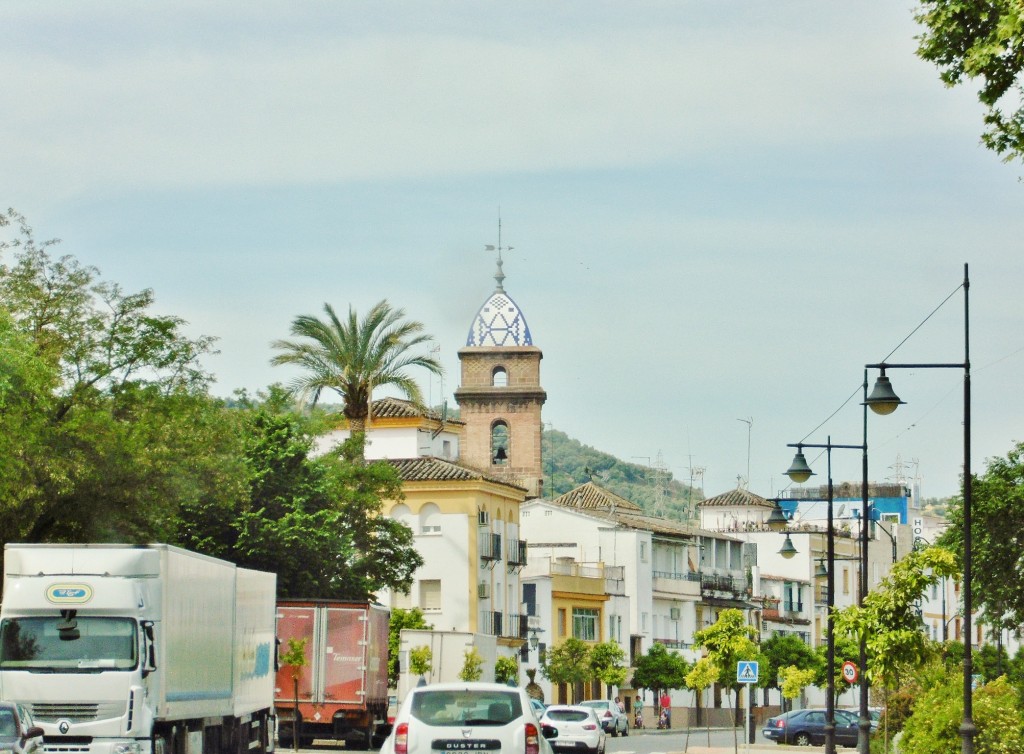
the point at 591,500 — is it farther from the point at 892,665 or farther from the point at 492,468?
the point at 892,665

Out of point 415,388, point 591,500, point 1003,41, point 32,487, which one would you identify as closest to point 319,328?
point 415,388

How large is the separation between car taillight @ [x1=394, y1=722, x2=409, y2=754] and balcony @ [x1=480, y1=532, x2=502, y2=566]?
2408 inches

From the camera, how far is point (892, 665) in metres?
35.9

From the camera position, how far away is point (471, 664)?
5609 cm

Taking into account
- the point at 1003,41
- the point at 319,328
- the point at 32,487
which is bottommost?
the point at 32,487

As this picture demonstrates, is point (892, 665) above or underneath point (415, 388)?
underneath

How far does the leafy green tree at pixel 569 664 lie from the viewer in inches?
3312

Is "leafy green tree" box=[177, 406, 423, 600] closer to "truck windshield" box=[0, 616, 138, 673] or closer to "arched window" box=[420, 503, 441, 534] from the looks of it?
"arched window" box=[420, 503, 441, 534]

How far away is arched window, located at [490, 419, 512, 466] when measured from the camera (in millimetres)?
132250

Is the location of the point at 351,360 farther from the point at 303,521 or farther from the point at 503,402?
the point at 503,402

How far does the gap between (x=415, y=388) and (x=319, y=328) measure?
401 cm

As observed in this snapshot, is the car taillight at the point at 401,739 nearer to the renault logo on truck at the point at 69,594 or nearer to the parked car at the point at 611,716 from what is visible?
the renault logo on truck at the point at 69,594

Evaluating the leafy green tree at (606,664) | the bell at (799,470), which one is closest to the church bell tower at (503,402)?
the leafy green tree at (606,664)

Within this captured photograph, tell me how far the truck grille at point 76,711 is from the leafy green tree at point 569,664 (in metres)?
61.6
